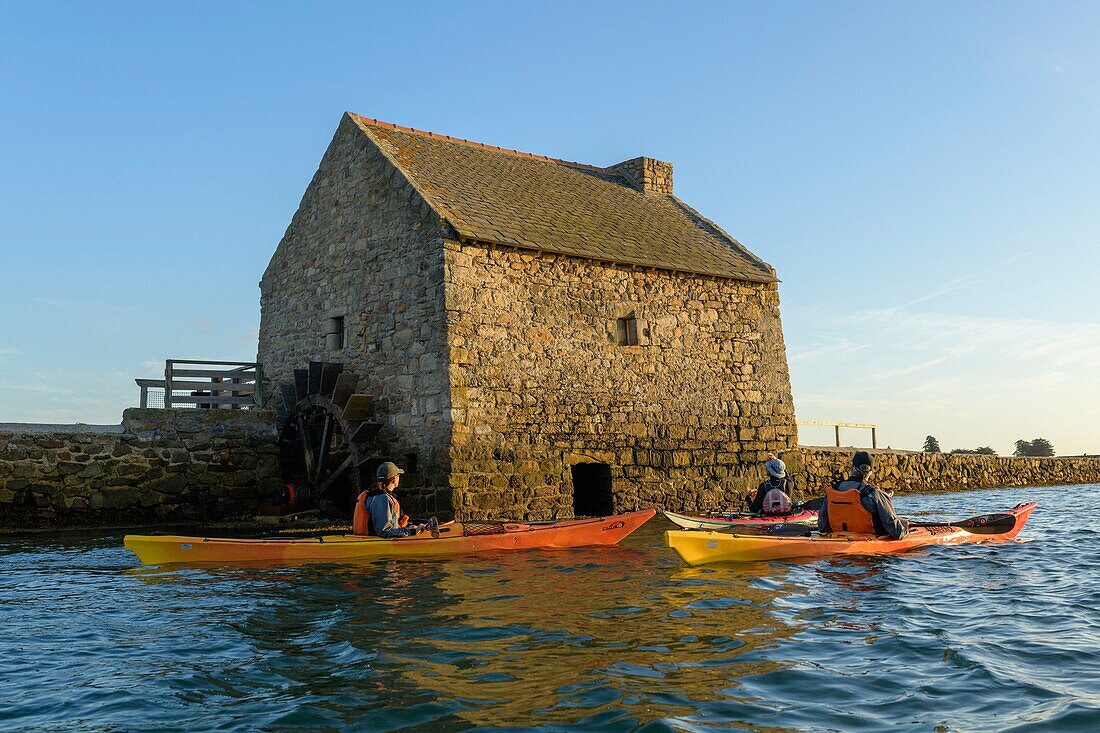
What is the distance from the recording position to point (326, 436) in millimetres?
15203

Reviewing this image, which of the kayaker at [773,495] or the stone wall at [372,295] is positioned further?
the stone wall at [372,295]

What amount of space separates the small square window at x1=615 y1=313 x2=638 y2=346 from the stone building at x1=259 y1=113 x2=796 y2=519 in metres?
0.04

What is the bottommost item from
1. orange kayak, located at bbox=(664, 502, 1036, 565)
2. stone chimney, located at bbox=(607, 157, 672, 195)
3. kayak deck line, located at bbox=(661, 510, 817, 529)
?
orange kayak, located at bbox=(664, 502, 1036, 565)

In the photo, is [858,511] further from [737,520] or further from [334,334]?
[334,334]

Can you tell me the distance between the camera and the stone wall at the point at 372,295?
13.8 metres

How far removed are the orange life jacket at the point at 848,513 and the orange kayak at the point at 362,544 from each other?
2.98 metres

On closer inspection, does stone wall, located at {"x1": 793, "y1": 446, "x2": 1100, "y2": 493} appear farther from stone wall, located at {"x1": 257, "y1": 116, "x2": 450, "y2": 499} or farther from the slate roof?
stone wall, located at {"x1": 257, "y1": 116, "x2": 450, "y2": 499}

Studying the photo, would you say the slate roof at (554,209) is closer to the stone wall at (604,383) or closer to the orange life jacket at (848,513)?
the stone wall at (604,383)

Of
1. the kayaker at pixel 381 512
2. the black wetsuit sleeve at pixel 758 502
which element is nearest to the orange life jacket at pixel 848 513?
the black wetsuit sleeve at pixel 758 502

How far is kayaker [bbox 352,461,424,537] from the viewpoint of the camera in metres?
9.95

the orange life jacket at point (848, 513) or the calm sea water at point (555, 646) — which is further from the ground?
the orange life jacket at point (848, 513)

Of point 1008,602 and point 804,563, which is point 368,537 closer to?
point 804,563

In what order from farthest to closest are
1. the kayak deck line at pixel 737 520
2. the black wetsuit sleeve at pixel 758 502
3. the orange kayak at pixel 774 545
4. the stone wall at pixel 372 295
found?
1. the stone wall at pixel 372 295
2. the black wetsuit sleeve at pixel 758 502
3. the kayak deck line at pixel 737 520
4. the orange kayak at pixel 774 545

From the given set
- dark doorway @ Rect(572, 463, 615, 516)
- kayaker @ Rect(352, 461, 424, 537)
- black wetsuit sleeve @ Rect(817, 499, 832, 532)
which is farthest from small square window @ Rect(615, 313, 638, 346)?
kayaker @ Rect(352, 461, 424, 537)
